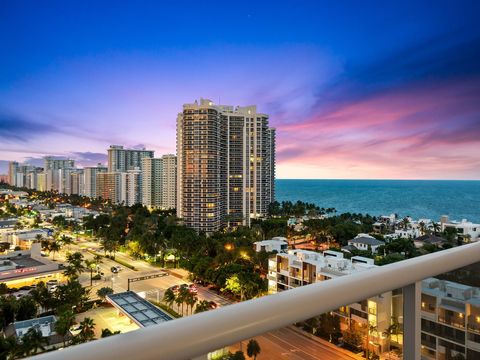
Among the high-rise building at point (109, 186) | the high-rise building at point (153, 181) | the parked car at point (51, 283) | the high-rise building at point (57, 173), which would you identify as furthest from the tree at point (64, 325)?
the high-rise building at point (57, 173)

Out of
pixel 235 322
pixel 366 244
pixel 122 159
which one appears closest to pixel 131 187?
pixel 122 159

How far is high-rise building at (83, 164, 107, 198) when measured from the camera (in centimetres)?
5984

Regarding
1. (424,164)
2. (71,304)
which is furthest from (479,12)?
(424,164)

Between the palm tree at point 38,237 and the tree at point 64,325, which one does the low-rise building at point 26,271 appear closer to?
the palm tree at point 38,237

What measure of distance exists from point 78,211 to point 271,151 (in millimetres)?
21569

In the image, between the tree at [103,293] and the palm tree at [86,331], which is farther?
the tree at [103,293]

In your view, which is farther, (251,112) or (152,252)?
(251,112)

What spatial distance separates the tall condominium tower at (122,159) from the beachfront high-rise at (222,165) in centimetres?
3160

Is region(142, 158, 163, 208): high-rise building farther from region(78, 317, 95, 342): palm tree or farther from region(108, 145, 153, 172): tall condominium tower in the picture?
region(78, 317, 95, 342): palm tree

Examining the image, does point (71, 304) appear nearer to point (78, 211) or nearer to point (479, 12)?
point (479, 12)

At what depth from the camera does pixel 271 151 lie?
115 ft

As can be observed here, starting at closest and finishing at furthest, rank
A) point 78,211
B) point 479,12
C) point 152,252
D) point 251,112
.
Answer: point 479,12
point 152,252
point 251,112
point 78,211

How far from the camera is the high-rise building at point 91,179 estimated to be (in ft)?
196

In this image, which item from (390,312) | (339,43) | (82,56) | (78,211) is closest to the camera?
(390,312)
